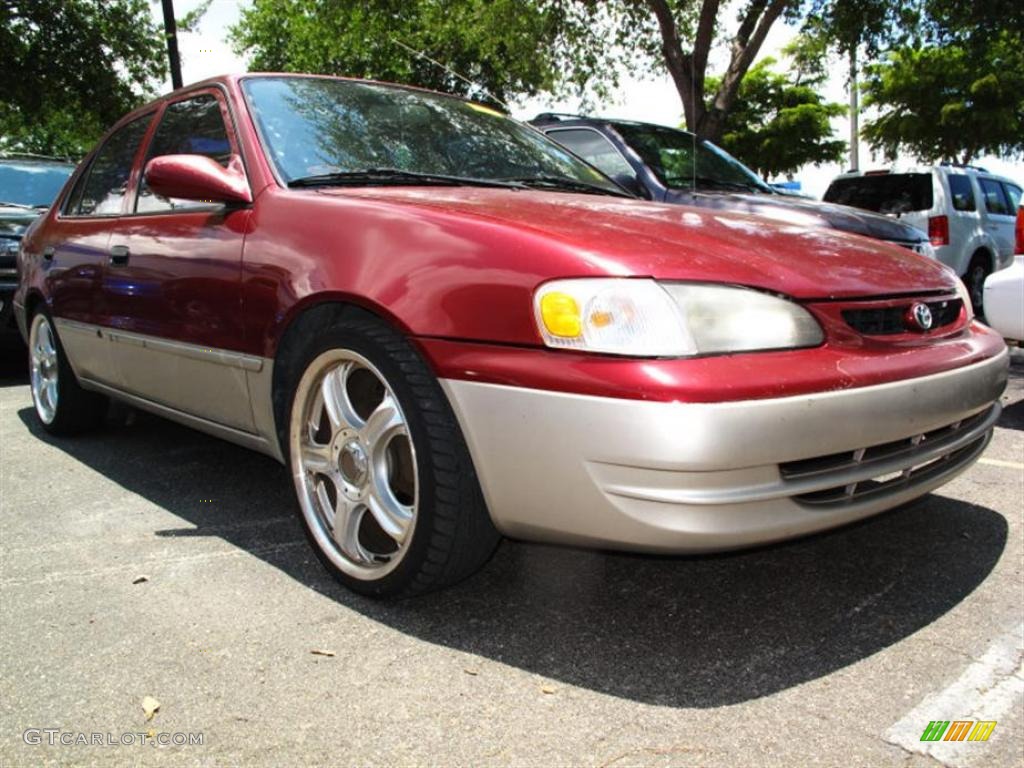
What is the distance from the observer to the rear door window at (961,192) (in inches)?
393

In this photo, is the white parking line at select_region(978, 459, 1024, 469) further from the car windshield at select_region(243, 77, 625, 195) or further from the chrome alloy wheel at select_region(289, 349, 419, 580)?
the chrome alloy wheel at select_region(289, 349, 419, 580)

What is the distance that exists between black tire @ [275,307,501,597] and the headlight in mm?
385

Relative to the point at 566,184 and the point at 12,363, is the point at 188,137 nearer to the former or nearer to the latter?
the point at 566,184

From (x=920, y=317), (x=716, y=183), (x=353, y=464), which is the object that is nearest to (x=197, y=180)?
(x=353, y=464)

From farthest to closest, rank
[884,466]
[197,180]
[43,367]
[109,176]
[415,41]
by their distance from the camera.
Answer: [415,41] → [43,367] → [109,176] → [197,180] → [884,466]

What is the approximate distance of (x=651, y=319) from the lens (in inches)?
83.4

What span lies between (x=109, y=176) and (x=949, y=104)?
28.9 m

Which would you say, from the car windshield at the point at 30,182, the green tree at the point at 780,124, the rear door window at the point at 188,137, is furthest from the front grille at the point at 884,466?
the green tree at the point at 780,124

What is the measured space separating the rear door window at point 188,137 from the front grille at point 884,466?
221cm

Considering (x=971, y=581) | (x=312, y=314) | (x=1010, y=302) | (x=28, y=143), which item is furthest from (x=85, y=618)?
(x=28, y=143)

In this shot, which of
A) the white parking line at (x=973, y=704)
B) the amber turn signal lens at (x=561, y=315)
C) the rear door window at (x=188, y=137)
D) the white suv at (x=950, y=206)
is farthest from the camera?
the white suv at (x=950, y=206)

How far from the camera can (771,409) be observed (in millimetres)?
2066

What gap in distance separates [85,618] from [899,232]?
567 cm

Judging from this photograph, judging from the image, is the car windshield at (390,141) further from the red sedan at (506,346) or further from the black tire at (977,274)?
the black tire at (977,274)
